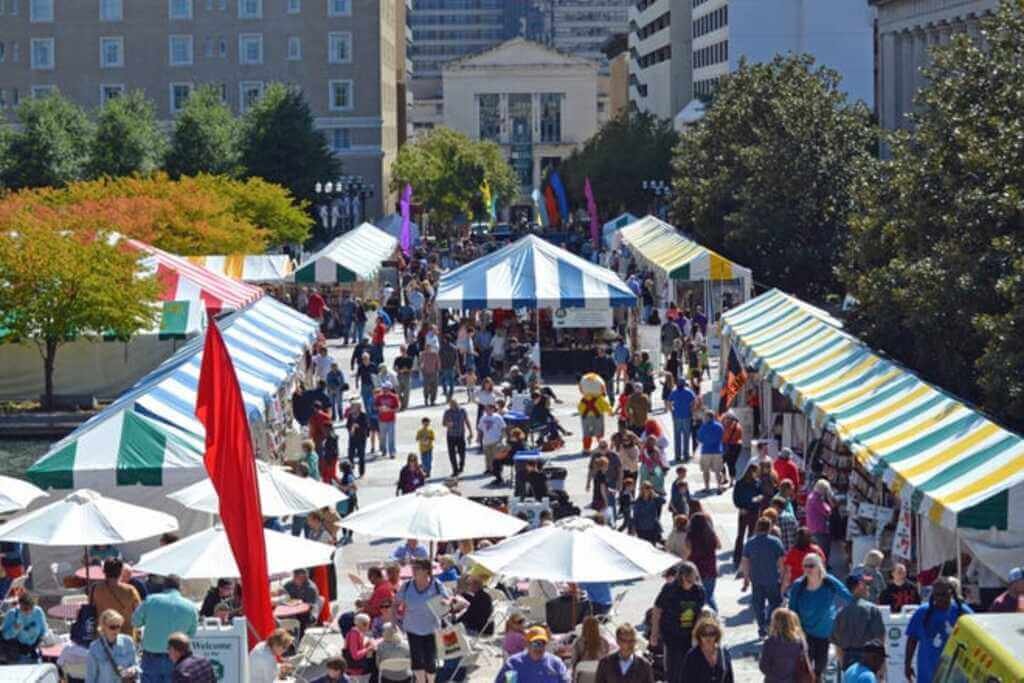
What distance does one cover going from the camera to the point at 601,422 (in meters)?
33.4

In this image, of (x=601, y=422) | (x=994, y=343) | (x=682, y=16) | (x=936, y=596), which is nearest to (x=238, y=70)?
(x=682, y=16)

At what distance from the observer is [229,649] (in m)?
16.5

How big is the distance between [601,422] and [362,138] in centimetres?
8199

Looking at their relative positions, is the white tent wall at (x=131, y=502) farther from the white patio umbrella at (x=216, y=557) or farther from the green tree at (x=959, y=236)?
the green tree at (x=959, y=236)

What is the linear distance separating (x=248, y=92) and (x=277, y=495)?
3633 inches

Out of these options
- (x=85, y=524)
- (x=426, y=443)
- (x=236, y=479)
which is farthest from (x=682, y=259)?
(x=236, y=479)

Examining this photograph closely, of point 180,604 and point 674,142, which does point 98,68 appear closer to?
point 674,142

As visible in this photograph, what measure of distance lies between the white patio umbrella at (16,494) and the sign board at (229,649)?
564 cm

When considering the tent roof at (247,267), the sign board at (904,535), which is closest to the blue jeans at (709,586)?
the sign board at (904,535)

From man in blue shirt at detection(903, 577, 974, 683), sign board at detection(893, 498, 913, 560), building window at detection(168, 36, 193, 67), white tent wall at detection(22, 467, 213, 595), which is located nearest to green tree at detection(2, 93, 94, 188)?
building window at detection(168, 36, 193, 67)

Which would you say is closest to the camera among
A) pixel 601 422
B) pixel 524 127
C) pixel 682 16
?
pixel 601 422

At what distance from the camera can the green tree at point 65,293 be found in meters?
39.8

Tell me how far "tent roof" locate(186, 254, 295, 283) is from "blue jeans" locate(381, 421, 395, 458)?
22.9m

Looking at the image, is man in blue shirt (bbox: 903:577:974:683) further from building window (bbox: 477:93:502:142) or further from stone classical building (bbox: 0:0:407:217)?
building window (bbox: 477:93:502:142)
